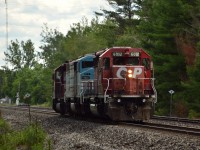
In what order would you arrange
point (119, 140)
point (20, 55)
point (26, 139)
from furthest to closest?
point (20, 55)
point (26, 139)
point (119, 140)

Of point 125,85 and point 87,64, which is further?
point 87,64

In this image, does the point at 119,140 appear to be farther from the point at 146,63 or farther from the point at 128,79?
the point at 146,63

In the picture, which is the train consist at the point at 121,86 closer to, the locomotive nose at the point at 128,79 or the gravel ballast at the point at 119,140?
the locomotive nose at the point at 128,79

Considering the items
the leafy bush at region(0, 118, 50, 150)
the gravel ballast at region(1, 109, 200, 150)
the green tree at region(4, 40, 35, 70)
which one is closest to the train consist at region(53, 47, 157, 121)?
the gravel ballast at region(1, 109, 200, 150)

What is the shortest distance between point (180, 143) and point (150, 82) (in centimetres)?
901

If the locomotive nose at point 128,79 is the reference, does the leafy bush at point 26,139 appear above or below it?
below

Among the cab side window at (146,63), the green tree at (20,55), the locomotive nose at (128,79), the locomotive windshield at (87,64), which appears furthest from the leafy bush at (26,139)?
the green tree at (20,55)

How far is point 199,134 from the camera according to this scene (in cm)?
1512

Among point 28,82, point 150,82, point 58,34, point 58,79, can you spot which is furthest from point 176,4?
point 58,34

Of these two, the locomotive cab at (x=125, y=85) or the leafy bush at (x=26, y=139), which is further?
the locomotive cab at (x=125, y=85)

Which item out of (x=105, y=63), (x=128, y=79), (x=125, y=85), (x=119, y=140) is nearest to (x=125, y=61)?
(x=105, y=63)

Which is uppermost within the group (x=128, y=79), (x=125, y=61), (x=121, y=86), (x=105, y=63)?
(x=125, y=61)

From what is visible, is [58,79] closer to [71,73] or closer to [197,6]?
[71,73]

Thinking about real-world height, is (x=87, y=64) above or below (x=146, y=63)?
above
